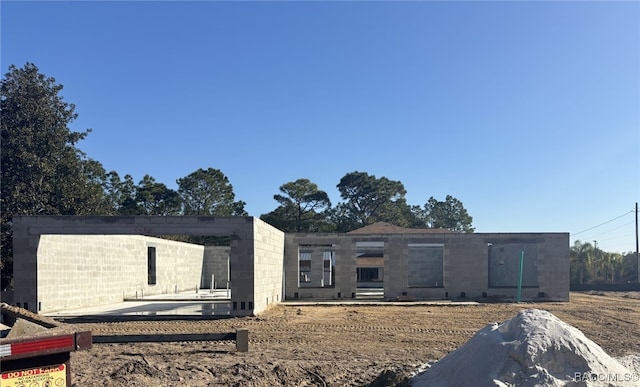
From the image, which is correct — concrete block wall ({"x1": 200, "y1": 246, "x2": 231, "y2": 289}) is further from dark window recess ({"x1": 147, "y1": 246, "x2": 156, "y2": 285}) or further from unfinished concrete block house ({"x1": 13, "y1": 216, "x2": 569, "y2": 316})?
dark window recess ({"x1": 147, "y1": 246, "x2": 156, "y2": 285})

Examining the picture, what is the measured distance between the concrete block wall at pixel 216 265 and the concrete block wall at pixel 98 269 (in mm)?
5509

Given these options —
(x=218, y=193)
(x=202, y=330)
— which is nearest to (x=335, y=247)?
(x=202, y=330)

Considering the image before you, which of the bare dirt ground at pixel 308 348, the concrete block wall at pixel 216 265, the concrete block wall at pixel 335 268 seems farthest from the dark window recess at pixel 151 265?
the bare dirt ground at pixel 308 348

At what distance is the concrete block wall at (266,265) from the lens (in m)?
19.0

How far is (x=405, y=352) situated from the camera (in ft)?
37.8

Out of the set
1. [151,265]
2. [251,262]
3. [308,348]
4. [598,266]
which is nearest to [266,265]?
[251,262]

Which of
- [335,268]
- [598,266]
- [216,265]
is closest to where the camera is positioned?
[335,268]

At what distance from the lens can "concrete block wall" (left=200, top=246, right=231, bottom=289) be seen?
40344 mm

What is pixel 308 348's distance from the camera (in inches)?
470

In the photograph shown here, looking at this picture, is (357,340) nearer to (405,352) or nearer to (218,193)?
(405,352)

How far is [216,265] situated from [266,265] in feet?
67.9

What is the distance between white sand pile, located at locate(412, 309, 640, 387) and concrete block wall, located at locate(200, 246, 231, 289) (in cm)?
3469

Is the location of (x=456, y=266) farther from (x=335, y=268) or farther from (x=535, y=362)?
(x=535, y=362)

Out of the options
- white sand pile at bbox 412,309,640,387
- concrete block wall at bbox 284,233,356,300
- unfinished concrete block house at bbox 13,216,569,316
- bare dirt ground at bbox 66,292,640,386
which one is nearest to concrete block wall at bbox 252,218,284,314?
unfinished concrete block house at bbox 13,216,569,316
